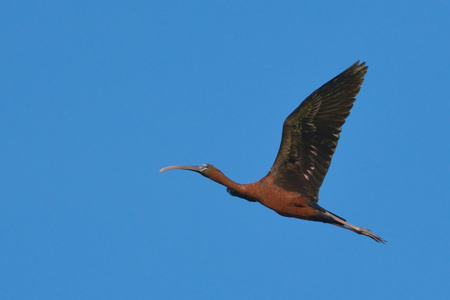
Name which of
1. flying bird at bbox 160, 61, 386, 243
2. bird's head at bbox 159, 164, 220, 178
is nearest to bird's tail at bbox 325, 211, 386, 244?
flying bird at bbox 160, 61, 386, 243

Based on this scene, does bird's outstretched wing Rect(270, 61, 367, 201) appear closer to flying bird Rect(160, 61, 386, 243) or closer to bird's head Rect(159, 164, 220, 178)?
flying bird Rect(160, 61, 386, 243)

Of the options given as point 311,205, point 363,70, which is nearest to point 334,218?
point 311,205

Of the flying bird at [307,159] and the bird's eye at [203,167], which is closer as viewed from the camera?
the flying bird at [307,159]

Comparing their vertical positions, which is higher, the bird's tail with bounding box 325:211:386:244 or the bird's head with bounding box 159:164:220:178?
the bird's head with bounding box 159:164:220:178

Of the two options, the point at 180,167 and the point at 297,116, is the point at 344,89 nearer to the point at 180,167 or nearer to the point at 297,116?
the point at 297,116

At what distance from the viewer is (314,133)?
44.2 metres

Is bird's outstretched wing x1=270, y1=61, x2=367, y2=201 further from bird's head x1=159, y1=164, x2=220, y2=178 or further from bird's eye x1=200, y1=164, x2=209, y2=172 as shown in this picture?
bird's eye x1=200, y1=164, x2=209, y2=172

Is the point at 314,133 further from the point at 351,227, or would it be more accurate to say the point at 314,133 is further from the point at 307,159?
the point at 351,227

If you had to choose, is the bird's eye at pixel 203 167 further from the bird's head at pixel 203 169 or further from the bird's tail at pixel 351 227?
the bird's tail at pixel 351 227

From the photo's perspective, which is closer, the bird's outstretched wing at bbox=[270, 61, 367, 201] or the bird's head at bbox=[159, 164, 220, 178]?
the bird's outstretched wing at bbox=[270, 61, 367, 201]

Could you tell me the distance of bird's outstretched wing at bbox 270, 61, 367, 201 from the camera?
4400cm

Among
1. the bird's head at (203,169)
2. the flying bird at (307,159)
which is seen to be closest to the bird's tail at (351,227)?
the flying bird at (307,159)

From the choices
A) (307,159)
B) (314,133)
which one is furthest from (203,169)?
(314,133)

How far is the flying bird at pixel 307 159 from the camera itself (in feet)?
144
